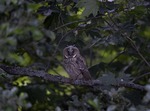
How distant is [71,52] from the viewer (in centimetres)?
515

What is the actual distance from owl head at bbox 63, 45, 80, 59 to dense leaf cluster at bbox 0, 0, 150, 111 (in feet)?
0.53

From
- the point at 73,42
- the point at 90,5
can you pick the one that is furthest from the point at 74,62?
the point at 90,5

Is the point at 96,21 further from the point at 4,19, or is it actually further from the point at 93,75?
the point at 4,19

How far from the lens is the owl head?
5117 millimetres

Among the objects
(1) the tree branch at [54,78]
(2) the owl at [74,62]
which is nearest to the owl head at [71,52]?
(2) the owl at [74,62]

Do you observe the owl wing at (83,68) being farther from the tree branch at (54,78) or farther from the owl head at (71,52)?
the tree branch at (54,78)

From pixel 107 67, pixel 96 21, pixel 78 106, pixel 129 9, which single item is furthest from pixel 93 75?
pixel 78 106

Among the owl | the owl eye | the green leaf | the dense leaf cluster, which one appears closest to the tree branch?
the dense leaf cluster

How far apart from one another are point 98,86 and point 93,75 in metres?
1.41

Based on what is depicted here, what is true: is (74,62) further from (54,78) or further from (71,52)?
(54,78)

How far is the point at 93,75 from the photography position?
5258 mm

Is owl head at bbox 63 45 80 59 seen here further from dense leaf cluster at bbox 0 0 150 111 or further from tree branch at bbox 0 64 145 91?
tree branch at bbox 0 64 145 91

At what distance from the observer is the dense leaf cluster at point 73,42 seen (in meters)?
2.63

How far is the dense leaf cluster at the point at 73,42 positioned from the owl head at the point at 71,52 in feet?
0.53
